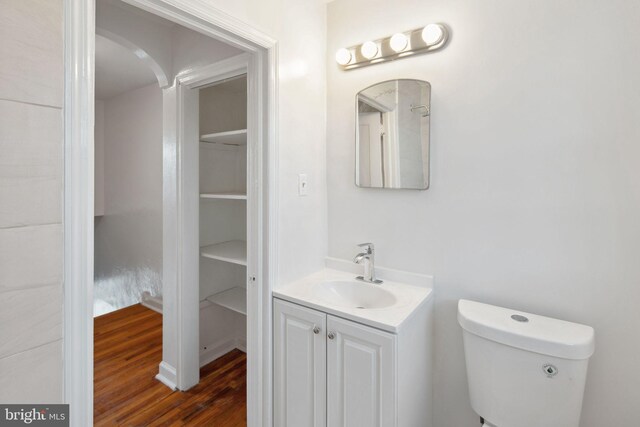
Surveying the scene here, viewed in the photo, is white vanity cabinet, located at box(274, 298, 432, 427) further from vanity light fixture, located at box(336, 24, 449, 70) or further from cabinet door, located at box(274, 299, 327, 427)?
vanity light fixture, located at box(336, 24, 449, 70)

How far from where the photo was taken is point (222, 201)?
2.62m

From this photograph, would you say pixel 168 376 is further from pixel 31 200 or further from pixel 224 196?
pixel 31 200

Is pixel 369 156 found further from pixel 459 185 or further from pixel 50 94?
pixel 50 94

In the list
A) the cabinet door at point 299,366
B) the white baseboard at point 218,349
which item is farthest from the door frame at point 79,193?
the white baseboard at point 218,349

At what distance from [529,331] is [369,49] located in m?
1.48

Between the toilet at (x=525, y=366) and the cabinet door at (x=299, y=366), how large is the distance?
2.02 ft

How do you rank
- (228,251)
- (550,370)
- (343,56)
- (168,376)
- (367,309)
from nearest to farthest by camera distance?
(550,370), (367,309), (343,56), (168,376), (228,251)

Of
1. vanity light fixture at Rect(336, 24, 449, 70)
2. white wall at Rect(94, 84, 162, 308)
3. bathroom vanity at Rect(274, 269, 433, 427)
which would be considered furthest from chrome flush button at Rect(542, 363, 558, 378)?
white wall at Rect(94, 84, 162, 308)

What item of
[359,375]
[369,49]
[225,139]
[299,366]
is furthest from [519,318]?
[225,139]

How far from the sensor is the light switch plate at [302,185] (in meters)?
1.72

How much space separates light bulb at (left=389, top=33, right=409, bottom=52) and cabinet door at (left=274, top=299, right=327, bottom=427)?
52.5 inches

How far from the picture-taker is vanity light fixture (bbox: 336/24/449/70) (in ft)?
4.94

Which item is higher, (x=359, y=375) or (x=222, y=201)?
(x=222, y=201)

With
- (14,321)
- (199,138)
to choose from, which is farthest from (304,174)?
(14,321)
